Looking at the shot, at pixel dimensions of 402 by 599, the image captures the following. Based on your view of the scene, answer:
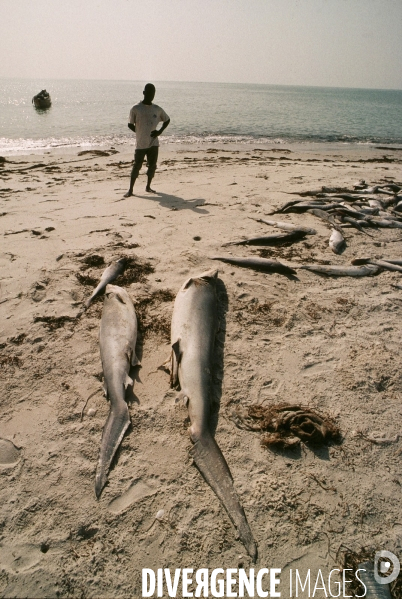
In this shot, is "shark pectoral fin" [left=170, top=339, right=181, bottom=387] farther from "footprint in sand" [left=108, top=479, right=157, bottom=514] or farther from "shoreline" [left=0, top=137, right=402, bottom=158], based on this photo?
"shoreline" [left=0, top=137, right=402, bottom=158]

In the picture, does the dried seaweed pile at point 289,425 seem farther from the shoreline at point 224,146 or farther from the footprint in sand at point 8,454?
the shoreline at point 224,146

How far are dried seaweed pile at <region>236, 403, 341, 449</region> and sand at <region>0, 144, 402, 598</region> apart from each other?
8 centimetres

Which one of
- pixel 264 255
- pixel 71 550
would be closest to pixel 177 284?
pixel 264 255

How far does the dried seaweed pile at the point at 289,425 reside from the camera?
2.86 meters

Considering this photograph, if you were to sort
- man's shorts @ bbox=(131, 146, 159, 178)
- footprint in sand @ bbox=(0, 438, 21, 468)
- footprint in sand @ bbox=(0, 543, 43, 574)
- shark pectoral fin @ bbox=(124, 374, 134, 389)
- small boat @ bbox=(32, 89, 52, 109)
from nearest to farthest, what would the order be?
footprint in sand @ bbox=(0, 543, 43, 574), footprint in sand @ bbox=(0, 438, 21, 468), shark pectoral fin @ bbox=(124, 374, 134, 389), man's shorts @ bbox=(131, 146, 159, 178), small boat @ bbox=(32, 89, 52, 109)

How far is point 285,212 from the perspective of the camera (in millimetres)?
7777

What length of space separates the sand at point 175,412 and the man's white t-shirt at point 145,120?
3.08 meters

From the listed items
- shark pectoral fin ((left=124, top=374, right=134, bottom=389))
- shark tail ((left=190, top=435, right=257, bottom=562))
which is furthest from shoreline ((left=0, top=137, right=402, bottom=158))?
shark tail ((left=190, top=435, right=257, bottom=562))

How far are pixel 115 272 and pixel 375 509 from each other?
4.04 meters

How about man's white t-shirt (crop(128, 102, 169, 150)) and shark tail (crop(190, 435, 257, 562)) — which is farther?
man's white t-shirt (crop(128, 102, 169, 150))

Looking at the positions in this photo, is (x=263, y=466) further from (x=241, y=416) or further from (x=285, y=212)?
(x=285, y=212)

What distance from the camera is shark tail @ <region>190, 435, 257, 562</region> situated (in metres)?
2.28

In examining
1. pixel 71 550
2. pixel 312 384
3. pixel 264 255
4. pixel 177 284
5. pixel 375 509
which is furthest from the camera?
pixel 264 255

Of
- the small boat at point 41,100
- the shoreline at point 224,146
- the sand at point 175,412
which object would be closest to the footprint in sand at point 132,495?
the sand at point 175,412
